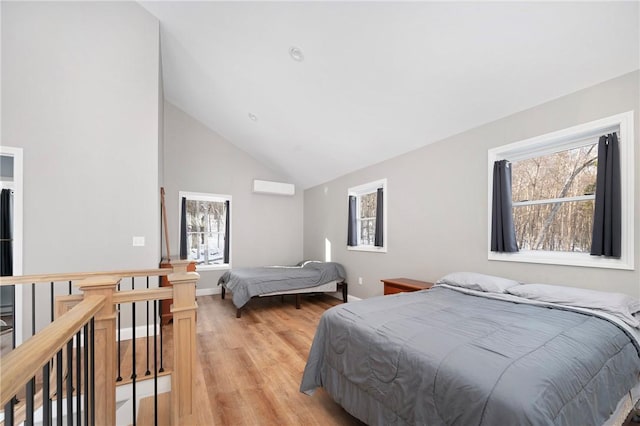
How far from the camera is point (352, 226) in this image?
4.98 metres

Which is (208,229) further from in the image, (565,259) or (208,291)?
(565,259)

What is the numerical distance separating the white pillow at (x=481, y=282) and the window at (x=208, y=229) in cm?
447

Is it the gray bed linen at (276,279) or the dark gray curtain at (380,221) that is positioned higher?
the dark gray curtain at (380,221)

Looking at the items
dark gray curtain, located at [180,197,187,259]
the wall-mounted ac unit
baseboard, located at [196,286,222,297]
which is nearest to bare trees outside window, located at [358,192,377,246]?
the wall-mounted ac unit

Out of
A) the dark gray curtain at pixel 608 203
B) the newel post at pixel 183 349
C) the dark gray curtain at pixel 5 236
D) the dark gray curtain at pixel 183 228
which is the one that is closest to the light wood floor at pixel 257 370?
the newel post at pixel 183 349

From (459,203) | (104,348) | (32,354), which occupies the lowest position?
(104,348)

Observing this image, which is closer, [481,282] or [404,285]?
[481,282]

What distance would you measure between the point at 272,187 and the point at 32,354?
5.62 metres

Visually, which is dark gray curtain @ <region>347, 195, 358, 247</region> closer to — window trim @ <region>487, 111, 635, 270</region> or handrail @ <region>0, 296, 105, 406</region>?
window trim @ <region>487, 111, 635, 270</region>

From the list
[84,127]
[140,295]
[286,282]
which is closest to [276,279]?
[286,282]

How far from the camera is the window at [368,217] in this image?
434cm

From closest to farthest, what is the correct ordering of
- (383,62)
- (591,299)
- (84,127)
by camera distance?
(591,299)
(383,62)
(84,127)

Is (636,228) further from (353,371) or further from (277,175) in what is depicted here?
(277,175)

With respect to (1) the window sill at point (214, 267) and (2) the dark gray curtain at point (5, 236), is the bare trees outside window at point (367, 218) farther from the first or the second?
(2) the dark gray curtain at point (5, 236)
